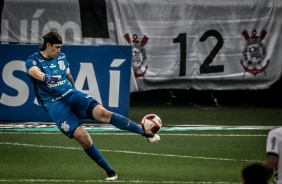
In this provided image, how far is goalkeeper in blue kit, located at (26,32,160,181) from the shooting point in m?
11.7

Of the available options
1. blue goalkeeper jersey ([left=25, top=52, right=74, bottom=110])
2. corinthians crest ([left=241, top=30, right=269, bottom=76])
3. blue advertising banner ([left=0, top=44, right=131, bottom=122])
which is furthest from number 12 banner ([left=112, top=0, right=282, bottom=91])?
blue goalkeeper jersey ([left=25, top=52, right=74, bottom=110])

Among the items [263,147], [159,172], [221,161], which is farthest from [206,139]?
[159,172]

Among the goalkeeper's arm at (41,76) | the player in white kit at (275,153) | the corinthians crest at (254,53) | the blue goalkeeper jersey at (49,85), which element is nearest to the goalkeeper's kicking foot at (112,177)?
the blue goalkeeper jersey at (49,85)

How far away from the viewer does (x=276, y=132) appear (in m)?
7.58

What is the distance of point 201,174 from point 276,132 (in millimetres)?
4978

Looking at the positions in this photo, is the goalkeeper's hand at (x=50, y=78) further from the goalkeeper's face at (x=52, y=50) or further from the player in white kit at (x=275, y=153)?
the player in white kit at (x=275, y=153)

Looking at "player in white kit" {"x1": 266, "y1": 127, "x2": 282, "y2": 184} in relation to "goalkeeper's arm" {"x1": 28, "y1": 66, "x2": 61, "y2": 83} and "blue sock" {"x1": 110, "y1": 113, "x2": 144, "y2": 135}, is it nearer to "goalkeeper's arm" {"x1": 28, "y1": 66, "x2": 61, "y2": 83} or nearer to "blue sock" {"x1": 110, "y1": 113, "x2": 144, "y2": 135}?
"blue sock" {"x1": 110, "y1": 113, "x2": 144, "y2": 135}

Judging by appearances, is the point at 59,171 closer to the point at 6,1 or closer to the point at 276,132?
the point at 276,132

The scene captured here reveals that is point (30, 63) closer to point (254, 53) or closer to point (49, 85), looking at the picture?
point (49, 85)

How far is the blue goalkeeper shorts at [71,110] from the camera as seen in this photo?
11.7 meters

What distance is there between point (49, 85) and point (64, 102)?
0.95 feet

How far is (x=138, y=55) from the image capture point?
21.1 meters

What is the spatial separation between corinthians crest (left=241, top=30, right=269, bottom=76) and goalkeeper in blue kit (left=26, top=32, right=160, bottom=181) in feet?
32.3

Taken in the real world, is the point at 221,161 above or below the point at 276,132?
below
